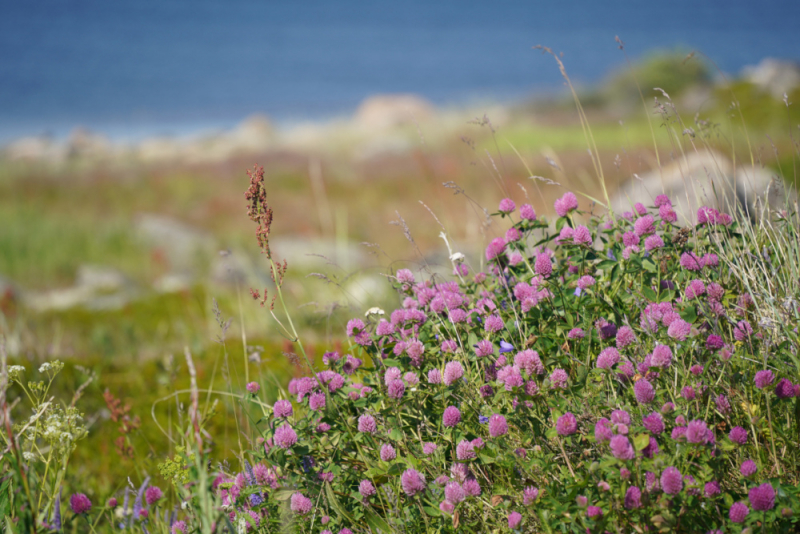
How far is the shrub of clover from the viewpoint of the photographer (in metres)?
1.26

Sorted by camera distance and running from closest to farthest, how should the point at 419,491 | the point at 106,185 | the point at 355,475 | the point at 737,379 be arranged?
1. the point at 419,491
2. the point at 737,379
3. the point at 355,475
4. the point at 106,185

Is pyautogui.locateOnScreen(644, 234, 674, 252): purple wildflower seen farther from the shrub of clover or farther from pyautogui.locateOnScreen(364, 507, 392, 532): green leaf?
pyautogui.locateOnScreen(364, 507, 392, 532): green leaf

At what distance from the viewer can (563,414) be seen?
137 centimetres

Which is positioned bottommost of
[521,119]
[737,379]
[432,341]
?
[737,379]

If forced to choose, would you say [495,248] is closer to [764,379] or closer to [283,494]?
[764,379]

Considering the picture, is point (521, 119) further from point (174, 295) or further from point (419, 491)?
point (419, 491)

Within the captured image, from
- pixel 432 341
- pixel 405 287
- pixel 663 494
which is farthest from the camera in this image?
pixel 405 287

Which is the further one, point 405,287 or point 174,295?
point 174,295

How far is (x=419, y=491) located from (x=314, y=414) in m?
0.42

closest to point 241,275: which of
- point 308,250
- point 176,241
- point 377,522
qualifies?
point 308,250

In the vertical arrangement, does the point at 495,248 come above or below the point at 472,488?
above

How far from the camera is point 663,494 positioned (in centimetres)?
122

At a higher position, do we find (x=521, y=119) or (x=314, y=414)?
(x=521, y=119)

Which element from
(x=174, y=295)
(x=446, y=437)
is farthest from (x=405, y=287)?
(x=174, y=295)
